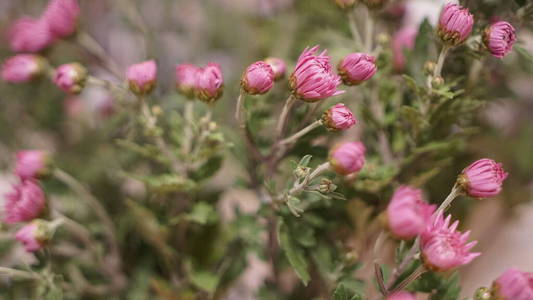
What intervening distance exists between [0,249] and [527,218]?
1042 millimetres

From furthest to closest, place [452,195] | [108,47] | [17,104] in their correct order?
1. [108,47]
2. [17,104]
3. [452,195]

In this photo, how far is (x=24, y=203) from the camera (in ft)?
2.04

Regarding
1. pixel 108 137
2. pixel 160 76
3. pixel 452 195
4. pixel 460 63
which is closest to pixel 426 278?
pixel 452 195

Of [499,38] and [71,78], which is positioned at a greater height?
[499,38]

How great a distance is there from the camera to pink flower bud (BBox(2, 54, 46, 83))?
0.71m

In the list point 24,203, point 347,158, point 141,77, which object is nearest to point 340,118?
point 347,158

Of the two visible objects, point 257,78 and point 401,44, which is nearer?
point 257,78

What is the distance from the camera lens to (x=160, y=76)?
1.11m

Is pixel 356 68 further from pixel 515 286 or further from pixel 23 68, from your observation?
pixel 23 68

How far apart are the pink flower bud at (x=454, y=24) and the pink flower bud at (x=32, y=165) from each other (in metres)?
0.53

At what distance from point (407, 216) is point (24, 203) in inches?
18.0

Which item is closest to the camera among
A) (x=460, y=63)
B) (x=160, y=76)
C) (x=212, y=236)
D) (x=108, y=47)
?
(x=460, y=63)

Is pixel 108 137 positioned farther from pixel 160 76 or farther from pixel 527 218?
pixel 527 218

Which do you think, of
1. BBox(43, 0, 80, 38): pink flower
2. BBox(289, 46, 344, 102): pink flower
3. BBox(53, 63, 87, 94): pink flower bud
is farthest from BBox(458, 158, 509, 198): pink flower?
BBox(43, 0, 80, 38): pink flower
